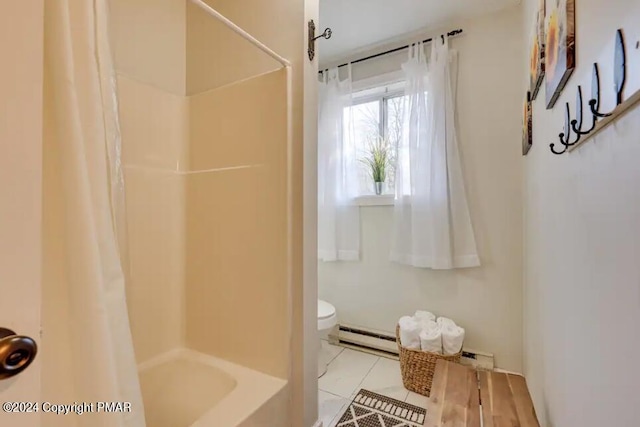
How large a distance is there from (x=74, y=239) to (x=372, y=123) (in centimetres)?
242

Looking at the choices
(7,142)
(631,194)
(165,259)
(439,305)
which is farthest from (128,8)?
(439,305)

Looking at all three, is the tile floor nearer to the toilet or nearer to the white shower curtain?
the toilet

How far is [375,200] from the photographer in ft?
8.33

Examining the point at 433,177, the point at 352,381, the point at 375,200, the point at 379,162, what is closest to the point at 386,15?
the point at 379,162

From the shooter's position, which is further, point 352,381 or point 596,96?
point 352,381

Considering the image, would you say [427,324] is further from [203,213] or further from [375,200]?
[203,213]

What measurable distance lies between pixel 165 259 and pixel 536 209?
6.39ft

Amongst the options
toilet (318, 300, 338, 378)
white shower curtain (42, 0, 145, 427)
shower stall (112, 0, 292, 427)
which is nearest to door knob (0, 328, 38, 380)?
white shower curtain (42, 0, 145, 427)

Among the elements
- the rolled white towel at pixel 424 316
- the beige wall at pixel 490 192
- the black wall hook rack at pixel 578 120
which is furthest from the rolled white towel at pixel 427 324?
the black wall hook rack at pixel 578 120

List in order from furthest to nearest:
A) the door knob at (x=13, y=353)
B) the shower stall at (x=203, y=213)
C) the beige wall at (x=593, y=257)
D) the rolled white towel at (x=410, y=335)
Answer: the rolled white towel at (x=410, y=335)
the shower stall at (x=203, y=213)
the beige wall at (x=593, y=257)
the door knob at (x=13, y=353)

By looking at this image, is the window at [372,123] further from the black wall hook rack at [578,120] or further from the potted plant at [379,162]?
the black wall hook rack at [578,120]

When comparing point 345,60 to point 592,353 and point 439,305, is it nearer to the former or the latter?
point 439,305

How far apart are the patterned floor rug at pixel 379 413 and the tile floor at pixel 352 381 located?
5 cm

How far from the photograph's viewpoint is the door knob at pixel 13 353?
43cm
